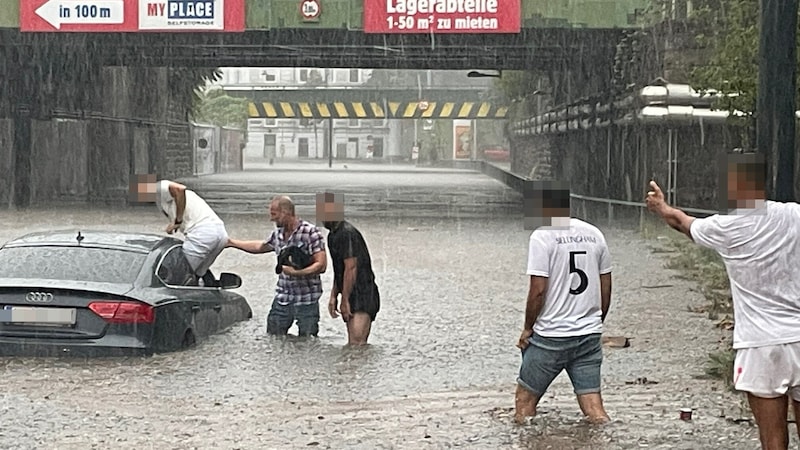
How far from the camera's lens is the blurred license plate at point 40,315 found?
1027 cm

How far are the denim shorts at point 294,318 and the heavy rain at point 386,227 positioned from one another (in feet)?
0.27

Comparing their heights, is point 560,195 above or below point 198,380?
above

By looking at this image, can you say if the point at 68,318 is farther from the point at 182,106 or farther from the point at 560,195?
the point at 182,106

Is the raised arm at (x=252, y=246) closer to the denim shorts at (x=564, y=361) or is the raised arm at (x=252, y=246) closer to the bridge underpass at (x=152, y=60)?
the denim shorts at (x=564, y=361)

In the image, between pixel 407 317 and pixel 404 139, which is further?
pixel 404 139

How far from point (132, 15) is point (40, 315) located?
17555 millimetres

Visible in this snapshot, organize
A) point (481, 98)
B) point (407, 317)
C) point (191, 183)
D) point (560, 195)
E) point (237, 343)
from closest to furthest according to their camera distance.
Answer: point (560, 195), point (237, 343), point (407, 317), point (191, 183), point (481, 98)

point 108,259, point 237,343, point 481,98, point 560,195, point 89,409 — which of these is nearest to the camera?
point 560,195

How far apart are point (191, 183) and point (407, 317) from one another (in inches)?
1568

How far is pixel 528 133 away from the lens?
5597 centimetres

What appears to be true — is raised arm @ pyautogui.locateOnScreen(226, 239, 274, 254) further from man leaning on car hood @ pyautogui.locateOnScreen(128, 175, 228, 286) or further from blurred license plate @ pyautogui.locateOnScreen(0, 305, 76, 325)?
blurred license plate @ pyautogui.locateOnScreen(0, 305, 76, 325)

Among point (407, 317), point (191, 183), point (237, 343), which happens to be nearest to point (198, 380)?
point (237, 343)

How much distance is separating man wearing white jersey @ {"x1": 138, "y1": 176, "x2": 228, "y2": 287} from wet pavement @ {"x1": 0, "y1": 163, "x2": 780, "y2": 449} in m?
0.73

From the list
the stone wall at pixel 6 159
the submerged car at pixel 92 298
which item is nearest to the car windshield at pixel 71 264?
the submerged car at pixel 92 298
